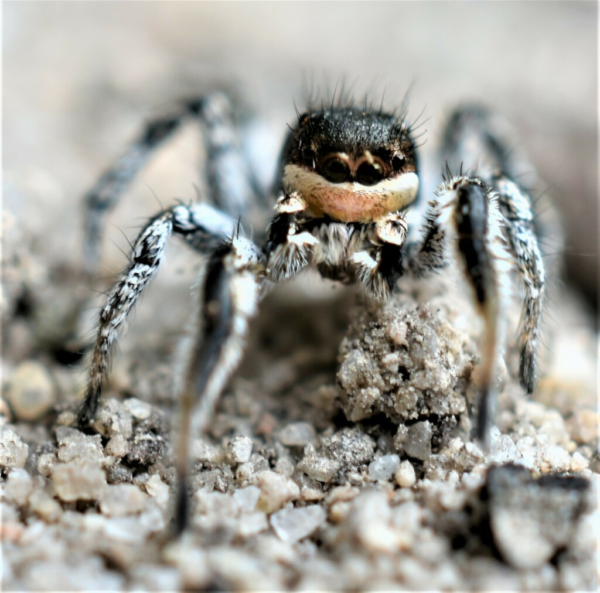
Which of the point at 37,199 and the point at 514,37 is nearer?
the point at 37,199

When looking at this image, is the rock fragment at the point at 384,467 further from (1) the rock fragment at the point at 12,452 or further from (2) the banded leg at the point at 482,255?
(1) the rock fragment at the point at 12,452

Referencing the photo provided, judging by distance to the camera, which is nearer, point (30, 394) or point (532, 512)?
point (532, 512)

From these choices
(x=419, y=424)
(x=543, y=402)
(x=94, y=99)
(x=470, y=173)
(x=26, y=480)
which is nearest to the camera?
(x=26, y=480)

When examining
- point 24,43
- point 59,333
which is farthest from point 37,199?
point 24,43

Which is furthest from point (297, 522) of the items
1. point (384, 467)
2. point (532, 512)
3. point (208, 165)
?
point (208, 165)

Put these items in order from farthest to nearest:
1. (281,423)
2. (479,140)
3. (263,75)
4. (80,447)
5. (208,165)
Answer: (263,75) < (479,140) < (208,165) < (281,423) < (80,447)

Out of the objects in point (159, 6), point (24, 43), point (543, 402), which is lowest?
point (543, 402)

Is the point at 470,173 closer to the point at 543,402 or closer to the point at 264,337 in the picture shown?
the point at 543,402

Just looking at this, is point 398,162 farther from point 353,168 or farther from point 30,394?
point 30,394
